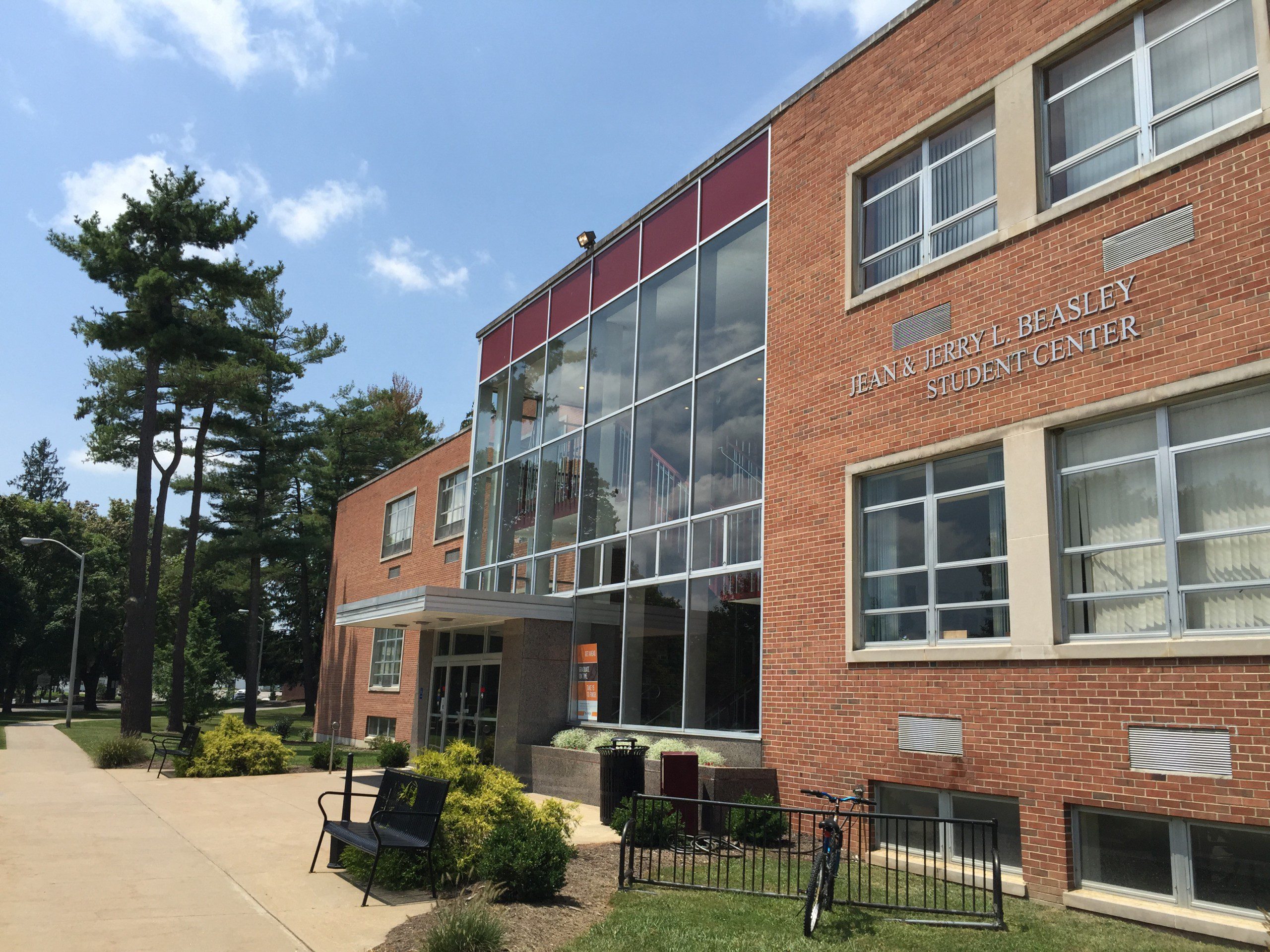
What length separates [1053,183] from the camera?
10.2 metres

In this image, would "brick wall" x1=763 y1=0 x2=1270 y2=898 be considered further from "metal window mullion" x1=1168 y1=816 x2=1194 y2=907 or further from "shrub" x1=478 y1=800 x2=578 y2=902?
"shrub" x1=478 y1=800 x2=578 y2=902

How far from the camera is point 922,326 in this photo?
11.2 m

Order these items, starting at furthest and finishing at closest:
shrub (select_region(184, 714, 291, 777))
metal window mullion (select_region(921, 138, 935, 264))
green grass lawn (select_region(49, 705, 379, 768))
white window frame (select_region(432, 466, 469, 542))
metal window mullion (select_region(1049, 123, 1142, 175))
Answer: white window frame (select_region(432, 466, 469, 542)) → green grass lawn (select_region(49, 705, 379, 768)) → shrub (select_region(184, 714, 291, 777)) → metal window mullion (select_region(921, 138, 935, 264)) → metal window mullion (select_region(1049, 123, 1142, 175))

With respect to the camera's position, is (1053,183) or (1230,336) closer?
(1230,336)

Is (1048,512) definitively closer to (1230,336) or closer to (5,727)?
(1230,336)

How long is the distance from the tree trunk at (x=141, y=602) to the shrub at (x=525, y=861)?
77.1 ft

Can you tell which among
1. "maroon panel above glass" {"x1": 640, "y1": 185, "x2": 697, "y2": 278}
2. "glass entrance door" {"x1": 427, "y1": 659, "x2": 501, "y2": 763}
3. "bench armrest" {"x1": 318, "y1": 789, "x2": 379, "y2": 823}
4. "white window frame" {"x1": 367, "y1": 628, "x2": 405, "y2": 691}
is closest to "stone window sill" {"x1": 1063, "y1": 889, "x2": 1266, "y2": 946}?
"bench armrest" {"x1": 318, "y1": 789, "x2": 379, "y2": 823}

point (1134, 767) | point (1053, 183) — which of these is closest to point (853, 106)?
point (1053, 183)

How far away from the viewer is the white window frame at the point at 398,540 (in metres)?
28.8

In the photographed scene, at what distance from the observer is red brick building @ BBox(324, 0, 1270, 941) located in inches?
320

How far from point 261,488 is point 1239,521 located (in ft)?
148

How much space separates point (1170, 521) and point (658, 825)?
19.7 ft

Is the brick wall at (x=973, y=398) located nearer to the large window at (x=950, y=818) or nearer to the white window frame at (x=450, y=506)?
the large window at (x=950, y=818)

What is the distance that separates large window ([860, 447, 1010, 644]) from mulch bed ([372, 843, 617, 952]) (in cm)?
423
